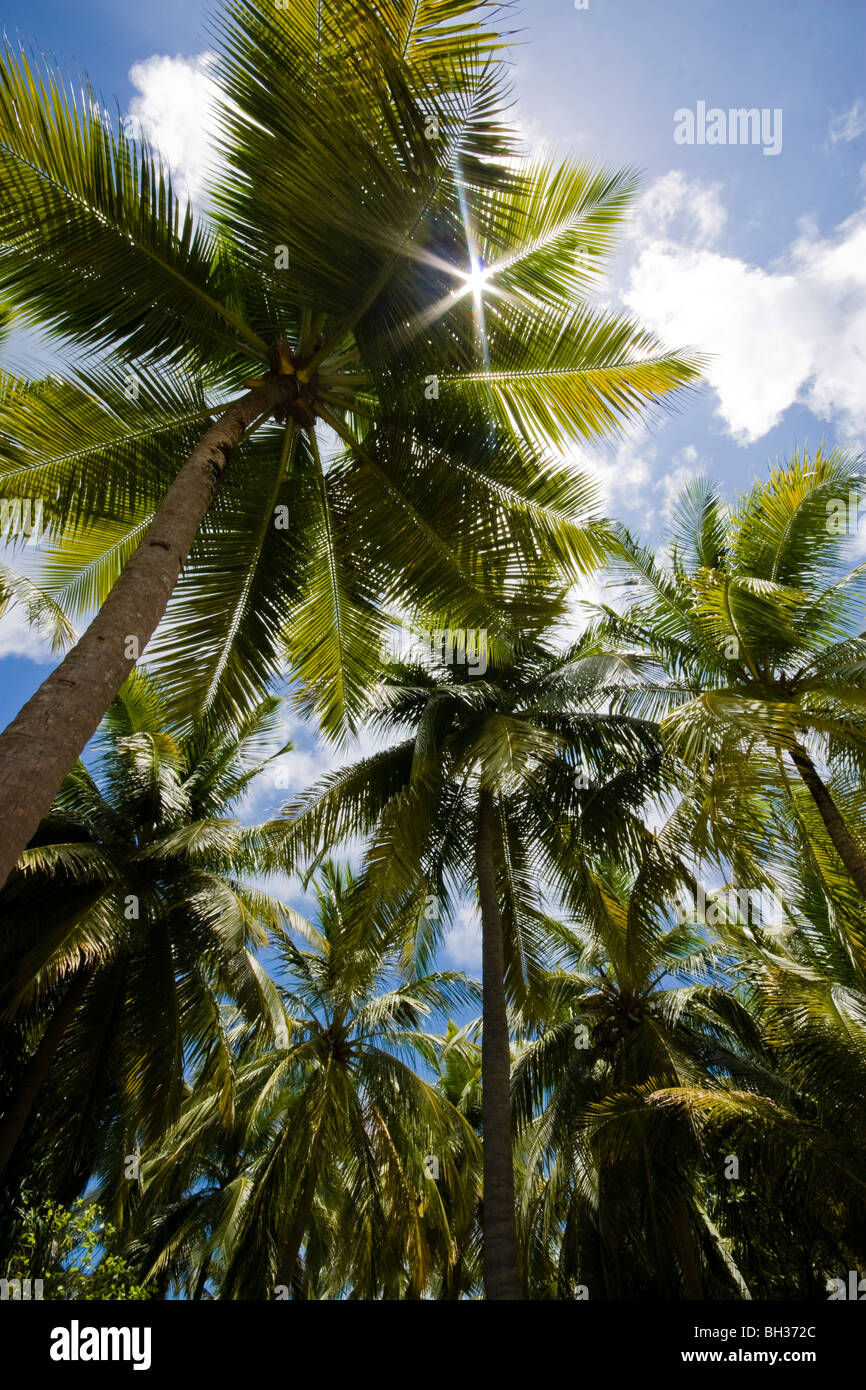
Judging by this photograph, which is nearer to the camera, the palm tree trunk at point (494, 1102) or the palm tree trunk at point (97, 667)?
the palm tree trunk at point (97, 667)

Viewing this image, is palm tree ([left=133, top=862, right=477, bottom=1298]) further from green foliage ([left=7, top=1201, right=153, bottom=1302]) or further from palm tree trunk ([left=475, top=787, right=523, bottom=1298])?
green foliage ([left=7, top=1201, right=153, bottom=1302])

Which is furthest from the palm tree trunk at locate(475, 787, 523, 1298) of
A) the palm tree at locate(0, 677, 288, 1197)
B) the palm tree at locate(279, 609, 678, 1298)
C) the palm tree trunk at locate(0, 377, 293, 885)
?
the palm tree trunk at locate(0, 377, 293, 885)

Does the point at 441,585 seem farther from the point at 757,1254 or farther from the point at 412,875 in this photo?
the point at 757,1254

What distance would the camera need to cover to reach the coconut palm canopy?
17.2 feet

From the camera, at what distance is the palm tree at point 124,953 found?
37.9ft

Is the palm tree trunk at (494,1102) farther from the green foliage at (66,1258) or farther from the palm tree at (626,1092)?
the green foliage at (66,1258)

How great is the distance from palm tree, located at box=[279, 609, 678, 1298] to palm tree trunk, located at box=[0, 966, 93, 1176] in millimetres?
4363

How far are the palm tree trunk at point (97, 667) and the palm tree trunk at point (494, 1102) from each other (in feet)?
25.1

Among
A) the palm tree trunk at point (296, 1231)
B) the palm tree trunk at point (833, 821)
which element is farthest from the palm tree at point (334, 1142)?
the palm tree trunk at point (833, 821)

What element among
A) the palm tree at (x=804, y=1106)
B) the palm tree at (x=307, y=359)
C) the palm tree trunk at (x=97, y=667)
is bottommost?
the palm tree at (x=804, y=1106)

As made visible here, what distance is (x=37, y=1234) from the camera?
975cm

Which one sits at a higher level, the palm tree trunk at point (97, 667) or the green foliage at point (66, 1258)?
the palm tree trunk at point (97, 667)
